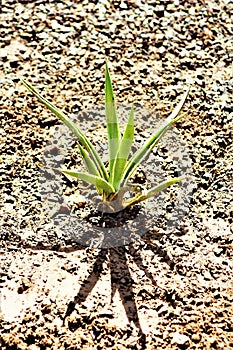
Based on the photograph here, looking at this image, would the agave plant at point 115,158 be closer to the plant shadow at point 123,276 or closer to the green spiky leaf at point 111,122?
the green spiky leaf at point 111,122

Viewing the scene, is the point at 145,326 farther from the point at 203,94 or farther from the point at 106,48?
the point at 106,48

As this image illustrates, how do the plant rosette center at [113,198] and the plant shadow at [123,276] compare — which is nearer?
the plant shadow at [123,276]

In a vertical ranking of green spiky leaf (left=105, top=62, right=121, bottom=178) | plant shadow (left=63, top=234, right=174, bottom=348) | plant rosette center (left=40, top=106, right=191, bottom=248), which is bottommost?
plant shadow (left=63, top=234, right=174, bottom=348)

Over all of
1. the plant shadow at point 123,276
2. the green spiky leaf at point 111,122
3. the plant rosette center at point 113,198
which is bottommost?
the plant shadow at point 123,276

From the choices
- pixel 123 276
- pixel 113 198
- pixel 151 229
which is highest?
pixel 113 198

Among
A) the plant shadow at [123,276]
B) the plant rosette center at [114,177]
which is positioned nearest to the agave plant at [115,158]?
the plant rosette center at [114,177]

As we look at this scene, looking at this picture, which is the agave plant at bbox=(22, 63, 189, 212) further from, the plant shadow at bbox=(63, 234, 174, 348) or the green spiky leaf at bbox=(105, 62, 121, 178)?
the plant shadow at bbox=(63, 234, 174, 348)

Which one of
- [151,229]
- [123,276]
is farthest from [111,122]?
[123,276]

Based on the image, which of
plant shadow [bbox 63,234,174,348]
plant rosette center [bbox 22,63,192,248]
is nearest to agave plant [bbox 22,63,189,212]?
plant rosette center [bbox 22,63,192,248]

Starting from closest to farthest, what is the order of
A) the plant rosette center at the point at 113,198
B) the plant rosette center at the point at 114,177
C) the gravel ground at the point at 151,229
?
the gravel ground at the point at 151,229 < the plant rosette center at the point at 114,177 < the plant rosette center at the point at 113,198

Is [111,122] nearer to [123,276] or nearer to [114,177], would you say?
[114,177]
